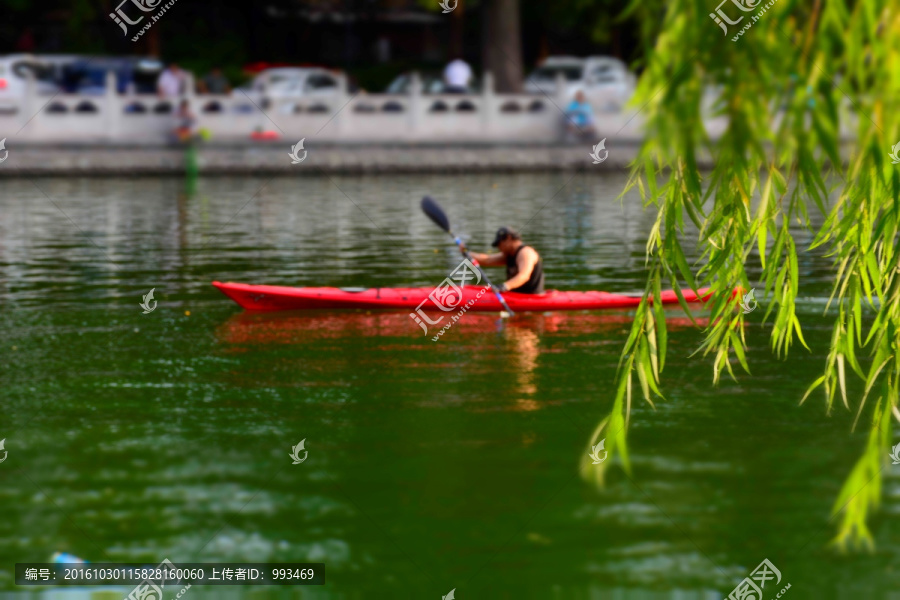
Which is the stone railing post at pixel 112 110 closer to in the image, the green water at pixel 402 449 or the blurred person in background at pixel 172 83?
the blurred person in background at pixel 172 83

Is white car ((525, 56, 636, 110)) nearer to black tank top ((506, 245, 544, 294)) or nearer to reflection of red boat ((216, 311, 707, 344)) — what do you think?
black tank top ((506, 245, 544, 294))

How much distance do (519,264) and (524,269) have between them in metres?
0.09

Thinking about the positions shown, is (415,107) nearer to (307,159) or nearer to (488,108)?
(488,108)

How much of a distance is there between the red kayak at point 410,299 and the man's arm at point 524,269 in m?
0.16

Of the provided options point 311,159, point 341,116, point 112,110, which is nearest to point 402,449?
point 311,159

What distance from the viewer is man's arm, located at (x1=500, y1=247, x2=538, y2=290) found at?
13.3m

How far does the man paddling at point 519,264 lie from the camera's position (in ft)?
43.4

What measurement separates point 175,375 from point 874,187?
6.37 metres

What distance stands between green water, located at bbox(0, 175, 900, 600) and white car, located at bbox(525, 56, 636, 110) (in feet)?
59.8

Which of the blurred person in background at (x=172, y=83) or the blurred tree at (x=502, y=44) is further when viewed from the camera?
the blurred tree at (x=502, y=44)

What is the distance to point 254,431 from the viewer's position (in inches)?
356

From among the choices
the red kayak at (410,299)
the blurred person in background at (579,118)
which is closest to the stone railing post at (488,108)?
the blurred person in background at (579,118)

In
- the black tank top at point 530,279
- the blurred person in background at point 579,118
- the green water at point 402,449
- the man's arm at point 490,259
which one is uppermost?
the blurred person in background at point 579,118

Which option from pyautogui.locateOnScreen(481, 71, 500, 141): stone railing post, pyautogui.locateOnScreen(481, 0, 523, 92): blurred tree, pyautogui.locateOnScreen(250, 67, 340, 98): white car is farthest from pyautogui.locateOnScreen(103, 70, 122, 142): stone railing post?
pyautogui.locateOnScreen(481, 0, 523, 92): blurred tree
